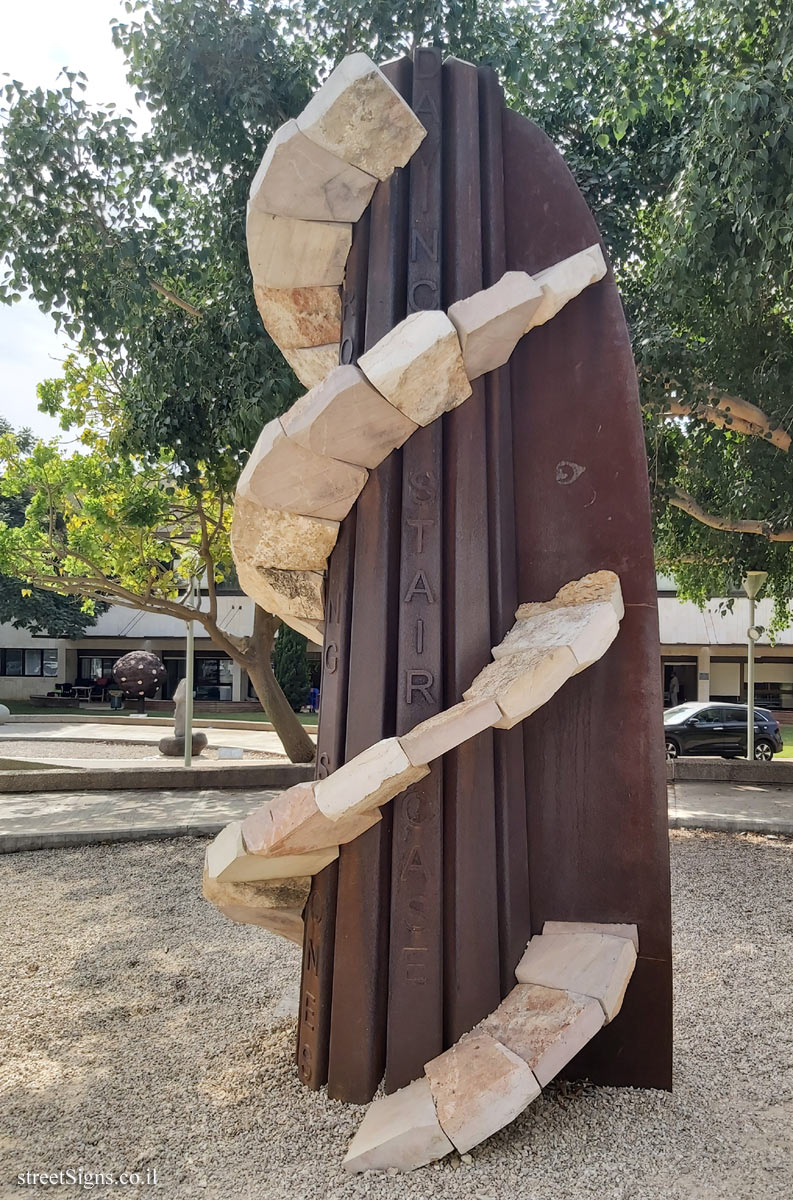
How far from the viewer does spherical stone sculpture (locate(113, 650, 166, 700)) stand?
27672 mm

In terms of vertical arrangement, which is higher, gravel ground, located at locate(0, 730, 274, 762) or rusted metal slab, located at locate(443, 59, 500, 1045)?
rusted metal slab, located at locate(443, 59, 500, 1045)

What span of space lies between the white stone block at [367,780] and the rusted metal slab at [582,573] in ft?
2.21

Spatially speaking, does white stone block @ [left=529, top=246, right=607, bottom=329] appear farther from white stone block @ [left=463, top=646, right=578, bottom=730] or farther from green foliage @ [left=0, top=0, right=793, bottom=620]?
green foliage @ [left=0, top=0, right=793, bottom=620]

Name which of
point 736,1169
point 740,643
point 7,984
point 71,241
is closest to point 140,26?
point 71,241

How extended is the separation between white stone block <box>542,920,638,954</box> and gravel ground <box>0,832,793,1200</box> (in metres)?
0.56

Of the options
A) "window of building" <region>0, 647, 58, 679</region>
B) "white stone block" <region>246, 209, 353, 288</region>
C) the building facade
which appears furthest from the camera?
"window of building" <region>0, 647, 58, 679</region>

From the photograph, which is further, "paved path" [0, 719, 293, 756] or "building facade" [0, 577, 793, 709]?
"building facade" [0, 577, 793, 709]

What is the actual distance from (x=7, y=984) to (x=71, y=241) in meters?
7.29

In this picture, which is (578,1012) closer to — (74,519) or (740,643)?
(74,519)

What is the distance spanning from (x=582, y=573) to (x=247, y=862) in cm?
160

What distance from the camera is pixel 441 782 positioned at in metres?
3.02

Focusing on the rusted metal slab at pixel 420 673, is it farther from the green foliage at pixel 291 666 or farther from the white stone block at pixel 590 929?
the green foliage at pixel 291 666

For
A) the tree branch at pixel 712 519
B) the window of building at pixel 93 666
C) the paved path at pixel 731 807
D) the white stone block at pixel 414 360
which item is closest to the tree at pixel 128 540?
the paved path at pixel 731 807

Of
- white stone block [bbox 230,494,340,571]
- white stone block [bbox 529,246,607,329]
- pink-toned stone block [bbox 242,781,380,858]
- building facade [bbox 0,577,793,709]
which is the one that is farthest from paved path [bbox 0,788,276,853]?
building facade [bbox 0,577,793,709]
